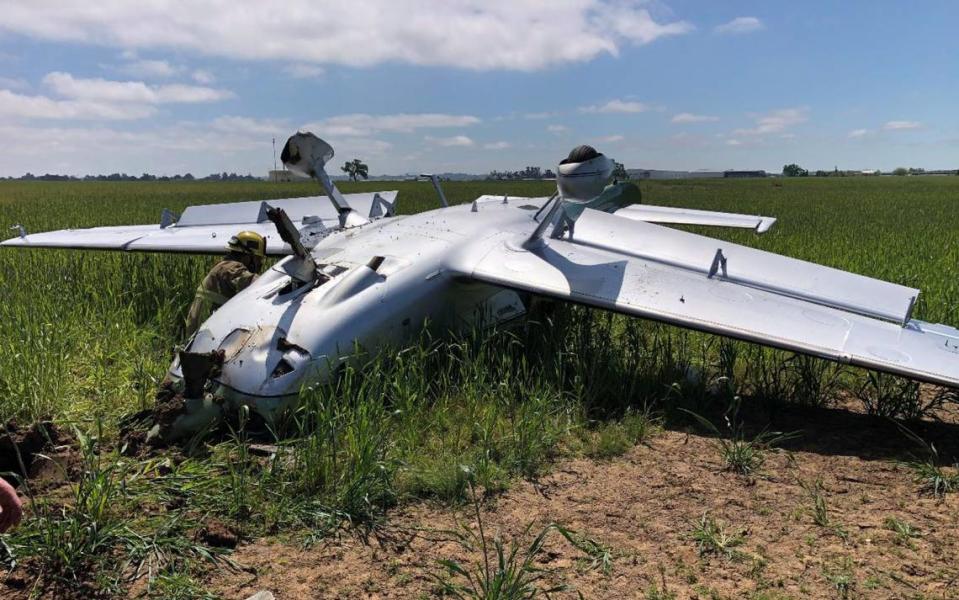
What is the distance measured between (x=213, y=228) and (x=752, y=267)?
7.68 m

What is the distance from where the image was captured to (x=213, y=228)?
32.5ft

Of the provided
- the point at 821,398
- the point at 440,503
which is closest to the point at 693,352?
the point at 821,398

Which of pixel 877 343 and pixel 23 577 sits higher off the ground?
pixel 877 343

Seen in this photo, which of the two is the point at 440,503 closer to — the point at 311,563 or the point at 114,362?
the point at 311,563

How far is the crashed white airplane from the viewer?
4785mm

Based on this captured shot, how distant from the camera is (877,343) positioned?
4.84 metres

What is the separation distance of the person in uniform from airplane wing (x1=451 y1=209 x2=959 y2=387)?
2.67 m

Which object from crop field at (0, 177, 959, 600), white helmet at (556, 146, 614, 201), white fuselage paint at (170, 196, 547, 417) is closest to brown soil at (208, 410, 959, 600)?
crop field at (0, 177, 959, 600)

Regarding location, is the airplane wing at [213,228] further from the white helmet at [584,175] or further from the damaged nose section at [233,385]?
the damaged nose section at [233,385]

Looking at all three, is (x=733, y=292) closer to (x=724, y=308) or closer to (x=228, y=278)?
(x=724, y=308)

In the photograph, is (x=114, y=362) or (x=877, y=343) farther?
(x=114, y=362)

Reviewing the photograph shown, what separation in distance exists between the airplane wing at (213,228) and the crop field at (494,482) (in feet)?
6.73

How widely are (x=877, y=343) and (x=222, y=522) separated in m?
4.69

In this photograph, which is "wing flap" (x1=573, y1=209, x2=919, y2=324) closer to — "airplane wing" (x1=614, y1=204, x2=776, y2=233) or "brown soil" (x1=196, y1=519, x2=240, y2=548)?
"airplane wing" (x1=614, y1=204, x2=776, y2=233)
